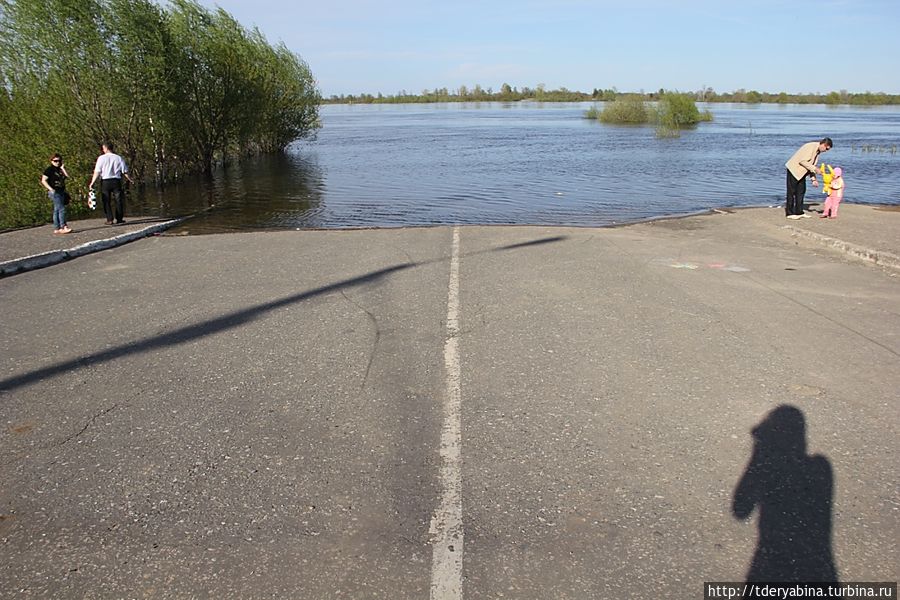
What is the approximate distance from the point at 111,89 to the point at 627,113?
6446 centimetres

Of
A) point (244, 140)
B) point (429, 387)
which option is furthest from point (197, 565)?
point (244, 140)

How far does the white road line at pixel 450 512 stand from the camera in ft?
9.78

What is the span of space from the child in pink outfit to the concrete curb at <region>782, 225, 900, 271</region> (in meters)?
1.95

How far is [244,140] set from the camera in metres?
36.0

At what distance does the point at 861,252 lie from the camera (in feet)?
33.6

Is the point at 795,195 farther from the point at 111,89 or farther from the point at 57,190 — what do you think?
the point at 111,89

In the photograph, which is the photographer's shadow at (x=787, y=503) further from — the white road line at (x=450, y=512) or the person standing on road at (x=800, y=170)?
the person standing on road at (x=800, y=170)

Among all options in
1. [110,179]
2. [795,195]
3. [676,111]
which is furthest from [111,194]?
[676,111]

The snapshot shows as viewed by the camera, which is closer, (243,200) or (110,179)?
(110,179)

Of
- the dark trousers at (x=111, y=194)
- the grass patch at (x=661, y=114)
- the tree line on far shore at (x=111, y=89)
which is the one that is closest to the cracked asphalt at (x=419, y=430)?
the dark trousers at (x=111, y=194)

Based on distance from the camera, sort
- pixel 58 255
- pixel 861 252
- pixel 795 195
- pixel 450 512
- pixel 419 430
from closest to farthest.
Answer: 1. pixel 450 512
2. pixel 419 430
3. pixel 861 252
4. pixel 58 255
5. pixel 795 195

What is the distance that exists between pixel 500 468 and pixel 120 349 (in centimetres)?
411

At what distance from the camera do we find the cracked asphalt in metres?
3.14

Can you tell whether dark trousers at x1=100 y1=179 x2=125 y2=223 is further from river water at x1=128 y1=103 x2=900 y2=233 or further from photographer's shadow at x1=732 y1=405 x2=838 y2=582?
photographer's shadow at x1=732 y1=405 x2=838 y2=582
